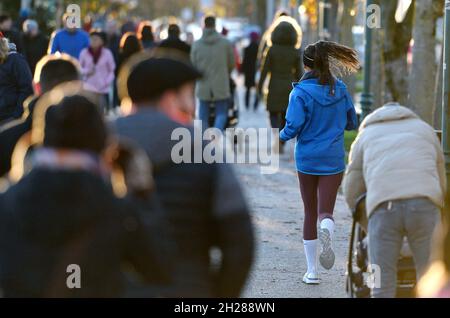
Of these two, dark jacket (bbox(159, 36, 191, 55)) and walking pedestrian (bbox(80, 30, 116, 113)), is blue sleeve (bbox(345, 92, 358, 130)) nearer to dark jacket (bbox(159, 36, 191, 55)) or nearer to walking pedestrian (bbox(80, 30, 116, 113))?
dark jacket (bbox(159, 36, 191, 55))

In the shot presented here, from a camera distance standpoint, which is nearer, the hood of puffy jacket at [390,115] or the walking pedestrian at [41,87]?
the hood of puffy jacket at [390,115]

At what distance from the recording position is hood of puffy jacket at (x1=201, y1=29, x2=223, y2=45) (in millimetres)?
18016

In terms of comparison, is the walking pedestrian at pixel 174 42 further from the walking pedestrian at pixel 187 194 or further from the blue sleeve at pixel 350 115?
the walking pedestrian at pixel 187 194

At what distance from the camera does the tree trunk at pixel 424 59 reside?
646 inches

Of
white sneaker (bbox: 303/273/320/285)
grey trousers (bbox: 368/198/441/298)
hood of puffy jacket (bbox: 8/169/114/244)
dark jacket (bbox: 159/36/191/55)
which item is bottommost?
white sneaker (bbox: 303/273/320/285)

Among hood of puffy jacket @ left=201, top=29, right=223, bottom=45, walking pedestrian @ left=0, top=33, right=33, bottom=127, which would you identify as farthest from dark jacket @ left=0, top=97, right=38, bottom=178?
hood of puffy jacket @ left=201, top=29, right=223, bottom=45

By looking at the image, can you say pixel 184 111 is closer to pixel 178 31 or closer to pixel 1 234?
pixel 1 234

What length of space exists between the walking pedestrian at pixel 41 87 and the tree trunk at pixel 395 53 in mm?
12713

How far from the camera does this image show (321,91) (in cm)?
950

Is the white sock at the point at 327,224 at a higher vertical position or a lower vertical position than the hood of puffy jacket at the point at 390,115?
lower

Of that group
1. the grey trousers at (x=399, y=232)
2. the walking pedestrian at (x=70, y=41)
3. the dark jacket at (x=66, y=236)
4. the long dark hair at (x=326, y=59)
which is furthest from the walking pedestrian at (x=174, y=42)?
the dark jacket at (x=66, y=236)

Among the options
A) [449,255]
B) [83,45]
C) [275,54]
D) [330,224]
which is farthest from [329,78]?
[83,45]

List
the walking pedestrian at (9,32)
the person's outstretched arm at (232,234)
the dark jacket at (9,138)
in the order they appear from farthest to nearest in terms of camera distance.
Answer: the walking pedestrian at (9,32) < the dark jacket at (9,138) < the person's outstretched arm at (232,234)

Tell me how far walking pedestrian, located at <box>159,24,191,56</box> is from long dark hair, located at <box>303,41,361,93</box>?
8.60 m
